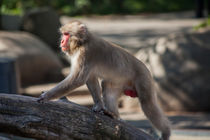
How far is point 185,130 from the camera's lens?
8227 mm

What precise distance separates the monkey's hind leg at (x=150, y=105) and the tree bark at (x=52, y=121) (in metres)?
A: 0.55

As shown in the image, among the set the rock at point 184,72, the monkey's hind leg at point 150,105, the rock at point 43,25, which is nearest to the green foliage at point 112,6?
the rock at point 43,25

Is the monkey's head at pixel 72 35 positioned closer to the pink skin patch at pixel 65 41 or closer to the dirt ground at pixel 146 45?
the pink skin patch at pixel 65 41

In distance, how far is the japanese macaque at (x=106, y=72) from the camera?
538cm

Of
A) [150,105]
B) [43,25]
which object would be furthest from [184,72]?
[43,25]

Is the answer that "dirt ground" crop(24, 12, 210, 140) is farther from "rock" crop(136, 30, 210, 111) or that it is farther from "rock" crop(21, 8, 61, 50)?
"rock" crop(21, 8, 61, 50)

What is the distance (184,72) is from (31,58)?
4235 millimetres

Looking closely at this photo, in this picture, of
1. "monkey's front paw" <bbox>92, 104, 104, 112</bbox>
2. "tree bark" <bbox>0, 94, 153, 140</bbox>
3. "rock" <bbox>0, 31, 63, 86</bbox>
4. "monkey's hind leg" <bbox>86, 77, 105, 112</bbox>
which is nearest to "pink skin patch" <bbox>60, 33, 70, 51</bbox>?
"monkey's hind leg" <bbox>86, 77, 105, 112</bbox>

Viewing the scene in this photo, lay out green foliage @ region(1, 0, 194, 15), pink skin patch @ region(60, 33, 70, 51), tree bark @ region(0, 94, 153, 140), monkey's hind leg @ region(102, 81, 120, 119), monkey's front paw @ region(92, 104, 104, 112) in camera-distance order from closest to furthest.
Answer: tree bark @ region(0, 94, 153, 140)
pink skin patch @ region(60, 33, 70, 51)
monkey's front paw @ region(92, 104, 104, 112)
monkey's hind leg @ region(102, 81, 120, 119)
green foliage @ region(1, 0, 194, 15)

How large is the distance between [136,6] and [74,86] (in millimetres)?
21263

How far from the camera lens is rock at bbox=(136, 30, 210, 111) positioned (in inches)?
385

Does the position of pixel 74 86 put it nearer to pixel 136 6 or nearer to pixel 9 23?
pixel 9 23

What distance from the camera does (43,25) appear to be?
13.8 meters

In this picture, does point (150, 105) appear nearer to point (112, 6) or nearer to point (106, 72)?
point (106, 72)
